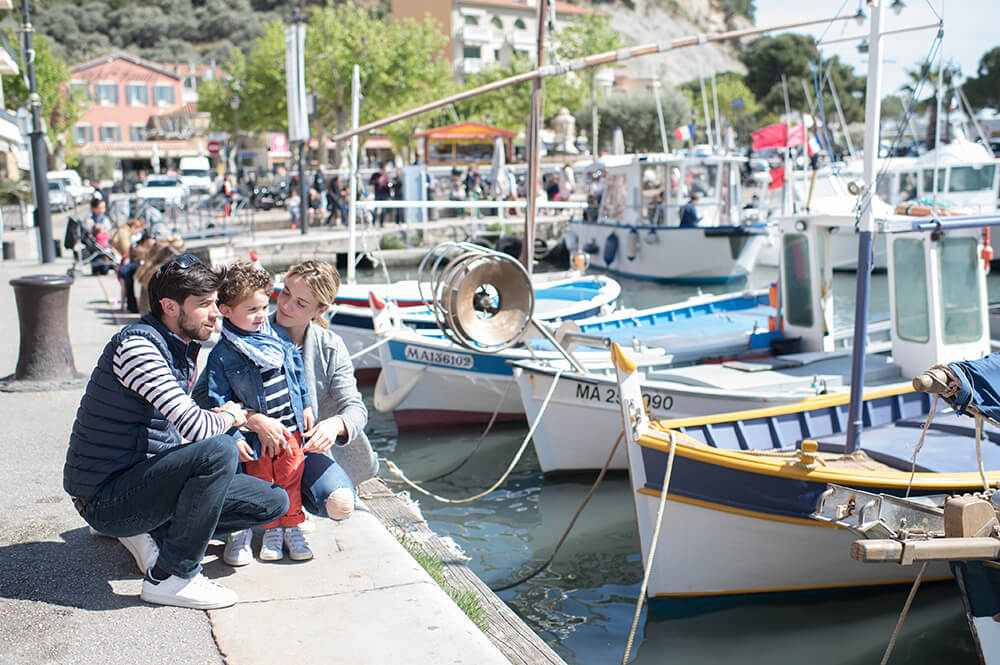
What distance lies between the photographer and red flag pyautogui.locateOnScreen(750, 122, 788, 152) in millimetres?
22906

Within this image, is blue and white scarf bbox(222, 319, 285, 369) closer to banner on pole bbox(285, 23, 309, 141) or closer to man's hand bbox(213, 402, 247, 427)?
man's hand bbox(213, 402, 247, 427)

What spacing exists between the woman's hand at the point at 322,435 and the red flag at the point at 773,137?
66.3 feet

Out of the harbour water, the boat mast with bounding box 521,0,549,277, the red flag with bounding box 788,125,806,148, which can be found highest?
the red flag with bounding box 788,125,806,148

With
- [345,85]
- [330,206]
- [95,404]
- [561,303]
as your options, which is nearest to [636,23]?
[345,85]

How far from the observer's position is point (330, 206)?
31844mm

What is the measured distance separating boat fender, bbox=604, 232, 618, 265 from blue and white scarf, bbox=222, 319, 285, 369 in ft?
69.3

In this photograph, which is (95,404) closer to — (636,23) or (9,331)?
(9,331)

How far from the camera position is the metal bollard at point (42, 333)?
862 cm

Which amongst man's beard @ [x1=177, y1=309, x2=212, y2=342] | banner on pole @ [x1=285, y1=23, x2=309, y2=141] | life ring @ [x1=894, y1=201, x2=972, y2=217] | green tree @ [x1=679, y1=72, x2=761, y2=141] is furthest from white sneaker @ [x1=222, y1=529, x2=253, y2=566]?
green tree @ [x1=679, y1=72, x2=761, y2=141]

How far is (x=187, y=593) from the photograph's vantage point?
13.1ft

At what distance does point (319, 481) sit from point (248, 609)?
0.64 metres

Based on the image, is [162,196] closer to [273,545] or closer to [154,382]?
[273,545]

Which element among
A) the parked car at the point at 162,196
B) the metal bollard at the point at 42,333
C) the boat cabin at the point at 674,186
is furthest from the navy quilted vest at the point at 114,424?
the parked car at the point at 162,196

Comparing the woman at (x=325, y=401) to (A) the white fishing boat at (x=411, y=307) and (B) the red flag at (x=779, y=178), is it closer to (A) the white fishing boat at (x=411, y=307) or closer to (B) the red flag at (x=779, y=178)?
(A) the white fishing boat at (x=411, y=307)
